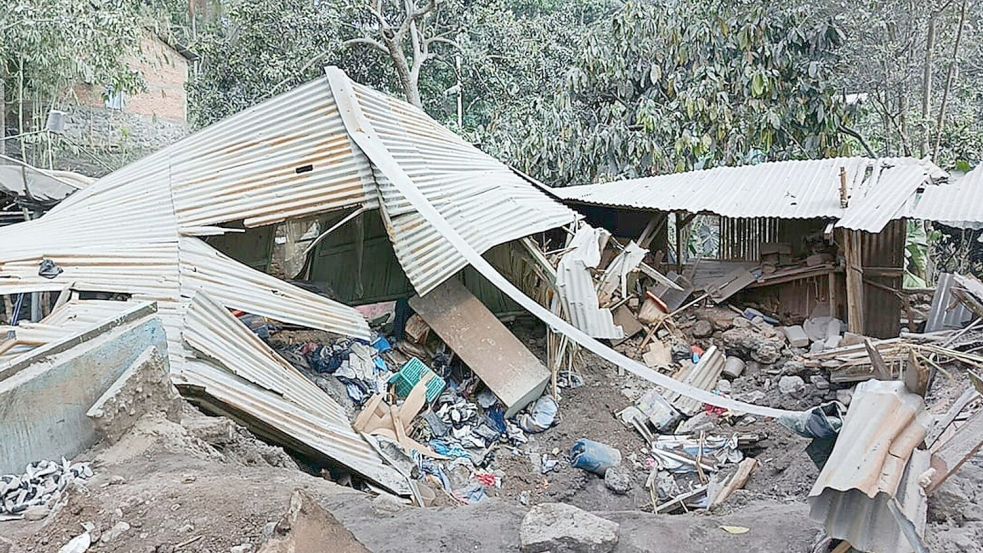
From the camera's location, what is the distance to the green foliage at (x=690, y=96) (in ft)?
39.9

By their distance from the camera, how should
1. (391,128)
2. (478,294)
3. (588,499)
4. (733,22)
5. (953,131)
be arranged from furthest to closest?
(953,131), (733,22), (478,294), (391,128), (588,499)

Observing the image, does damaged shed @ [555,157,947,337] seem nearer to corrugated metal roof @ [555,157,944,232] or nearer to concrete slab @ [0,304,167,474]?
corrugated metal roof @ [555,157,944,232]

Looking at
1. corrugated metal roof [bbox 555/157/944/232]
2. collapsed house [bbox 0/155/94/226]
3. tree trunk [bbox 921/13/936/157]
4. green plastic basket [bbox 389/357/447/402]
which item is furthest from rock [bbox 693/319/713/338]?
collapsed house [bbox 0/155/94/226]

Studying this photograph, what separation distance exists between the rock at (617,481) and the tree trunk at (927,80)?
9.42 metres

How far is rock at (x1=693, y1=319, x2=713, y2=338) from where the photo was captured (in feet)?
33.1

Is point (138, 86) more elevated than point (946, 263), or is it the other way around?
point (138, 86)

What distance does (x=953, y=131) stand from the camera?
1328 centimetres

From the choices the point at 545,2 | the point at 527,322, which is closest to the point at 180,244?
the point at 527,322

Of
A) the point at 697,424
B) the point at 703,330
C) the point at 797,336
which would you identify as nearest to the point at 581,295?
the point at 697,424

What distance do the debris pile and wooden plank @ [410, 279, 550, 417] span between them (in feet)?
15.4

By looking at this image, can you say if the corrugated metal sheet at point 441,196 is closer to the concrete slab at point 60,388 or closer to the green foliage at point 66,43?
the concrete slab at point 60,388

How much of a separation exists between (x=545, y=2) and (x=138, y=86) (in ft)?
40.5

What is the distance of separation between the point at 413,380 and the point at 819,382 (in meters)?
4.44

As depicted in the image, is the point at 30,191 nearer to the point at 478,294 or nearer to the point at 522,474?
the point at 478,294
